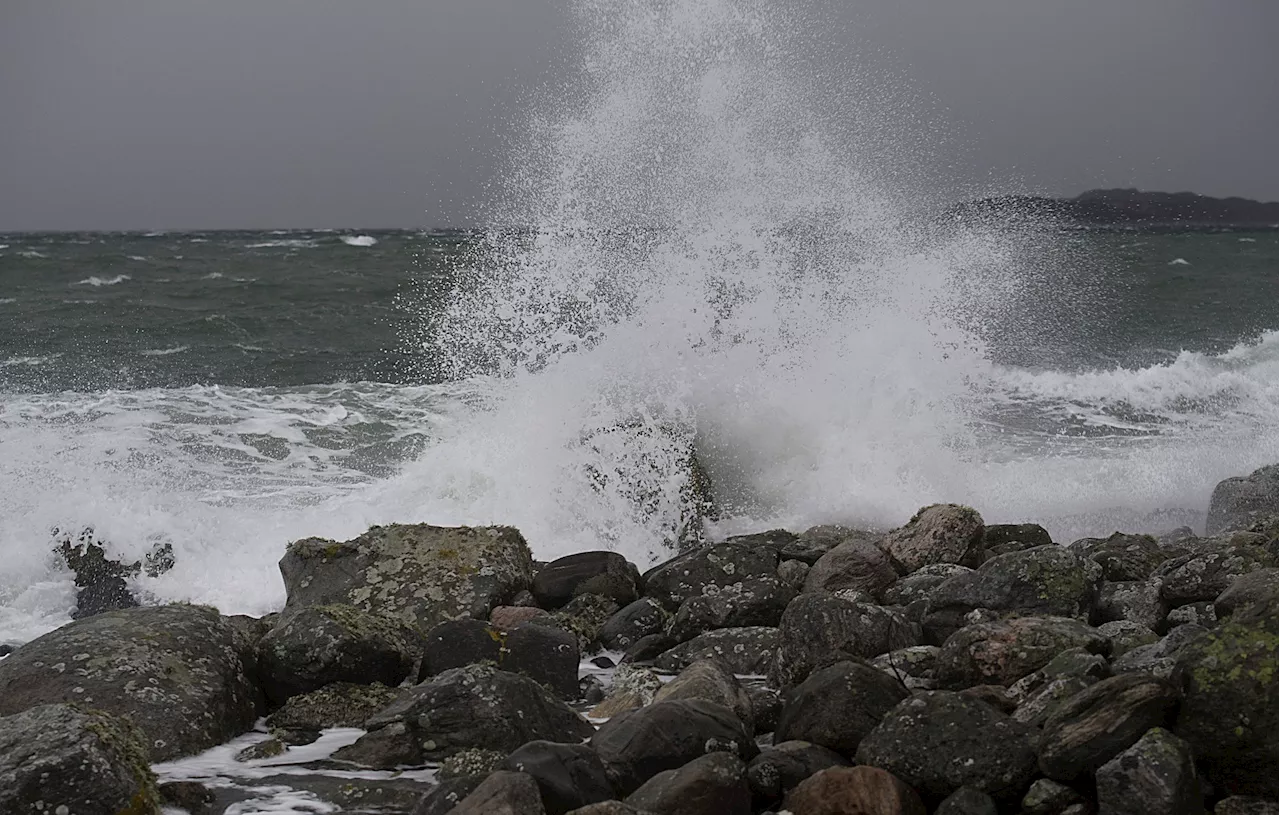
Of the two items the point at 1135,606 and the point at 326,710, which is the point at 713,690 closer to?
the point at 326,710

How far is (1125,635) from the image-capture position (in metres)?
5.46

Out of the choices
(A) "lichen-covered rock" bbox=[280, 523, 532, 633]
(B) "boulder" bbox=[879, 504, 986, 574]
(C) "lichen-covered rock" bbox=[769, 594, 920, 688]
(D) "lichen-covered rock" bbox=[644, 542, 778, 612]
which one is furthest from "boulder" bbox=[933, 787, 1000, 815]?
(A) "lichen-covered rock" bbox=[280, 523, 532, 633]

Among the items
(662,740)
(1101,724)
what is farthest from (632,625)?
(1101,724)

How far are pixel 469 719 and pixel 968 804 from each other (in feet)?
6.45

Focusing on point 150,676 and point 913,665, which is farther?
point 913,665

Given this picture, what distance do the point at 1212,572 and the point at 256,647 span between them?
4610 mm

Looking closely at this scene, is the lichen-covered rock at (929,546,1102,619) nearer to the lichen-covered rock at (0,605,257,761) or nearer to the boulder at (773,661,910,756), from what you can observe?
the boulder at (773,661,910,756)

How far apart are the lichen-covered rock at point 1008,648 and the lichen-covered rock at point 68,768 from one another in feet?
10.5

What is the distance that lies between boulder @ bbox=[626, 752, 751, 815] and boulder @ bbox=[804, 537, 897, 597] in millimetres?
3112

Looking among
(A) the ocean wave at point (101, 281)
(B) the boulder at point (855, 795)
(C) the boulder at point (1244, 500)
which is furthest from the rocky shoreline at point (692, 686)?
(A) the ocean wave at point (101, 281)

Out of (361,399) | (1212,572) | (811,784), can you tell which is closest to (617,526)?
(1212,572)

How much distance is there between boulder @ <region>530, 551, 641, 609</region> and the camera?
764 centimetres

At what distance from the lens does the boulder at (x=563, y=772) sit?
4066mm

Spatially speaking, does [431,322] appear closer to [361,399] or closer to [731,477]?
[361,399]
